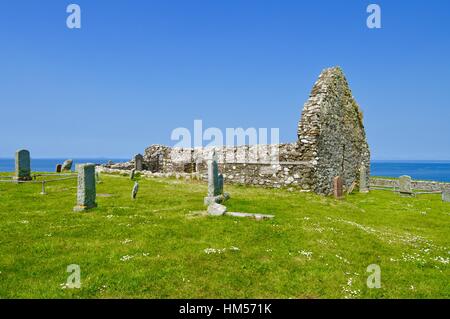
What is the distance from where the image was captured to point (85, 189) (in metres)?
16.5

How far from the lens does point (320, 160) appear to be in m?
25.2

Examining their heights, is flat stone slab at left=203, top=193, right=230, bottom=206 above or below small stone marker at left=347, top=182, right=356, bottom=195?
above

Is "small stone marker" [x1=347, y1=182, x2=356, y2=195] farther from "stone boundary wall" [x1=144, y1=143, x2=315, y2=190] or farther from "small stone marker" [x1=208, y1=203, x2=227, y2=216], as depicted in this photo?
"small stone marker" [x1=208, y1=203, x2=227, y2=216]

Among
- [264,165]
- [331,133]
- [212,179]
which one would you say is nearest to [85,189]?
[212,179]

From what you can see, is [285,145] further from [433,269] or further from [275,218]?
[433,269]

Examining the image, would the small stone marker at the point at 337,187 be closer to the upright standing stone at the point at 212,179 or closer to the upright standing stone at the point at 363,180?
the upright standing stone at the point at 363,180

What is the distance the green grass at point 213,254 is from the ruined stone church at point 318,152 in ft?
23.0

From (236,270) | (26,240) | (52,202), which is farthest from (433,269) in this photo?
(52,202)

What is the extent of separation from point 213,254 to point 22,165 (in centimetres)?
2520

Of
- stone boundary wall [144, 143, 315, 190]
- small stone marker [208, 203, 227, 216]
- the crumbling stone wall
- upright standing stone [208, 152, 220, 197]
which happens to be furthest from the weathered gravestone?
the crumbling stone wall

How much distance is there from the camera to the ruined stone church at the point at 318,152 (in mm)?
25078

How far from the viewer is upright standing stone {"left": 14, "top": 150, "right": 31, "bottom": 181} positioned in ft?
91.2

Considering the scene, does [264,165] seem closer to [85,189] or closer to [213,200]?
[213,200]

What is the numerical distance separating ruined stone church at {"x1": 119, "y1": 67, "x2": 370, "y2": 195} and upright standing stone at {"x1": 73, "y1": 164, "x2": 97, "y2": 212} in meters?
14.7
